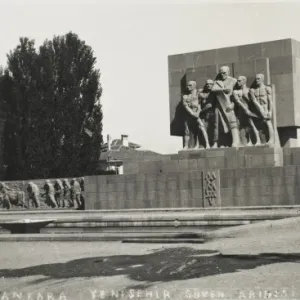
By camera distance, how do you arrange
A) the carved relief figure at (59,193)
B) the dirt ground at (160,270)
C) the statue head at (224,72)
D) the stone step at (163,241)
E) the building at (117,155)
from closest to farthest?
the dirt ground at (160,270) < the stone step at (163,241) < the statue head at (224,72) < the carved relief figure at (59,193) < the building at (117,155)

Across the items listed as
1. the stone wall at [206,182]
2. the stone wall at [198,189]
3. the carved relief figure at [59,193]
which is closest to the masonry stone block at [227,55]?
the stone wall at [206,182]

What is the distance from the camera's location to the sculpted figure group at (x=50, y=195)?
70.5 ft

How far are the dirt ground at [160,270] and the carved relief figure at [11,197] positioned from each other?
12.2 m

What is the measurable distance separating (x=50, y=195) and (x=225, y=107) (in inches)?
286

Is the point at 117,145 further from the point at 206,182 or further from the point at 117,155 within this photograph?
the point at 206,182

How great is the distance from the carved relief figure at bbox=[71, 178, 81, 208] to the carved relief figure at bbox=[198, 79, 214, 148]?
4935mm

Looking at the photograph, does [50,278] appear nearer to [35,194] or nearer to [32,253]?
[32,253]

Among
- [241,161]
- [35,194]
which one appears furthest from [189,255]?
[35,194]

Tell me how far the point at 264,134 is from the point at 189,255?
9850 millimetres

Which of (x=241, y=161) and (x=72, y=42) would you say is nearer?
(x=241, y=161)

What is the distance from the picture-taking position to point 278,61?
744 inches

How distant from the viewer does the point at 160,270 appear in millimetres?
8102

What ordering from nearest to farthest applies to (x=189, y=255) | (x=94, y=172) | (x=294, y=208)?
1. (x=189, y=255)
2. (x=294, y=208)
3. (x=94, y=172)

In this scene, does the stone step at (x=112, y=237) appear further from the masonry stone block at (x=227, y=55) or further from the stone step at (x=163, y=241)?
the masonry stone block at (x=227, y=55)
